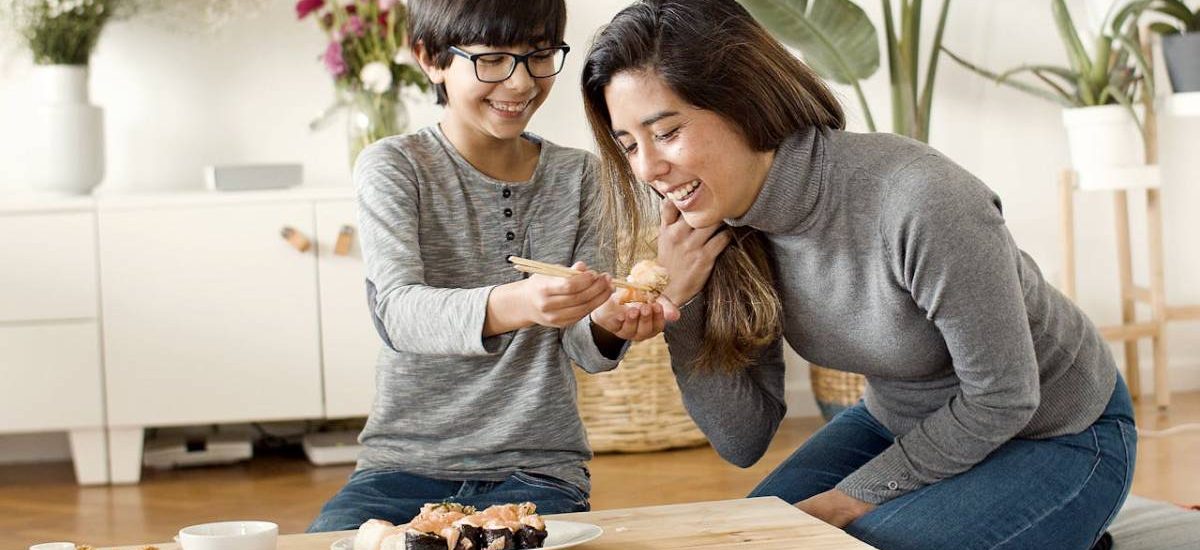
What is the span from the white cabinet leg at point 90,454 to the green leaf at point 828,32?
1979mm

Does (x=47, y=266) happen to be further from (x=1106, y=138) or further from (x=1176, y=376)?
(x=1176, y=376)

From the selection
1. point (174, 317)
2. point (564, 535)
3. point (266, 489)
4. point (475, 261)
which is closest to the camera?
point (564, 535)

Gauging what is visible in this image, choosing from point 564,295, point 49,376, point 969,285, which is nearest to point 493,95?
point 564,295

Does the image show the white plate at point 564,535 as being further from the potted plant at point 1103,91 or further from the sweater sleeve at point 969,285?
the potted plant at point 1103,91

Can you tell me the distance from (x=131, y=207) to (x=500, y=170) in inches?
70.2

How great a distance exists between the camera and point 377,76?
3.60m

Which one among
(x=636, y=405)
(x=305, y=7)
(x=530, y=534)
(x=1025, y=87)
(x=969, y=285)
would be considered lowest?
(x=636, y=405)

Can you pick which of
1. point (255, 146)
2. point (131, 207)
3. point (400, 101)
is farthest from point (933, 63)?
point (131, 207)

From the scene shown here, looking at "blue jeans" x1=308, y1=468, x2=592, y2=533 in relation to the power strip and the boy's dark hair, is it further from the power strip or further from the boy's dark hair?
the power strip

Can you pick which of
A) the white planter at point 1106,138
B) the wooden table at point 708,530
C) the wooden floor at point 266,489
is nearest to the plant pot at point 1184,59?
the white planter at point 1106,138

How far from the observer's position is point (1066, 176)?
159 inches

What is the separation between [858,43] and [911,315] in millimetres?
2167


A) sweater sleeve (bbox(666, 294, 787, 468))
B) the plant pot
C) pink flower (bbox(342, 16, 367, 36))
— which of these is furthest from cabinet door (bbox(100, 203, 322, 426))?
the plant pot

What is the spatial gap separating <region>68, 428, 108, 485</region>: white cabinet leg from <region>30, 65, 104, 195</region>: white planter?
616 millimetres
